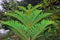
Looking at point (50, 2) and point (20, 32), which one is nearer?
point (20, 32)

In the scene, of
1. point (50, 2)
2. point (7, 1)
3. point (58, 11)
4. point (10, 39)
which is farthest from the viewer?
point (7, 1)

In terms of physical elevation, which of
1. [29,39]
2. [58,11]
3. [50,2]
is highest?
[50,2]

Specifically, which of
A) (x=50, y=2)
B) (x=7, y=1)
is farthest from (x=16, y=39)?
(x=7, y=1)

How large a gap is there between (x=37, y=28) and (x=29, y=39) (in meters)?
0.41

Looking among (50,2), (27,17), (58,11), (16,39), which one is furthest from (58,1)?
(27,17)

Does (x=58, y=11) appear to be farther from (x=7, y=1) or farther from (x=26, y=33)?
(x=7, y=1)

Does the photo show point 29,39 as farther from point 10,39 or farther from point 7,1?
point 7,1

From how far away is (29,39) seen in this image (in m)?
5.77

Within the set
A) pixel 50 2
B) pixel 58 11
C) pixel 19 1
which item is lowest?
pixel 58 11

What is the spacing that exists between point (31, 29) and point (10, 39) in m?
3.95

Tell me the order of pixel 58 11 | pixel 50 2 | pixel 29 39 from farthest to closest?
pixel 50 2 < pixel 58 11 < pixel 29 39

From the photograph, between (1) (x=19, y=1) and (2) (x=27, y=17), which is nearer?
(2) (x=27, y=17)

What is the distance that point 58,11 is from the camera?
7.72 metres

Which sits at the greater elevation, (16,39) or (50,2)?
(50,2)
